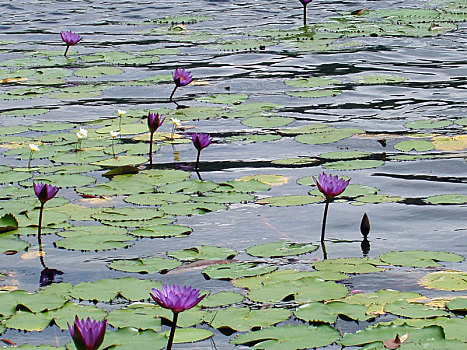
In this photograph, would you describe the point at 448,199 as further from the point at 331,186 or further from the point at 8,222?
the point at 8,222

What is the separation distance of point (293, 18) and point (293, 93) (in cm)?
491

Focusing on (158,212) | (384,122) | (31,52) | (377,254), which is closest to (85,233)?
(158,212)

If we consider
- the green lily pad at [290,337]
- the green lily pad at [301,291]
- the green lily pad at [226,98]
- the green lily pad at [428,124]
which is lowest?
the green lily pad at [290,337]

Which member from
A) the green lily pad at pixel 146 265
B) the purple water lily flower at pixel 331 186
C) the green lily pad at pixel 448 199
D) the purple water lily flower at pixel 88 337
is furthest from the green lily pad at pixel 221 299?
the green lily pad at pixel 448 199

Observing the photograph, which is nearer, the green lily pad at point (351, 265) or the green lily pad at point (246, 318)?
the green lily pad at point (246, 318)

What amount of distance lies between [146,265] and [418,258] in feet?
3.48

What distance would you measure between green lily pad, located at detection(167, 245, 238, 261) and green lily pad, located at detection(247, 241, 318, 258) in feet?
0.30

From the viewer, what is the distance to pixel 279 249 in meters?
3.52

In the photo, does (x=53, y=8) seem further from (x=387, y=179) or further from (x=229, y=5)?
(x=387, y=179)

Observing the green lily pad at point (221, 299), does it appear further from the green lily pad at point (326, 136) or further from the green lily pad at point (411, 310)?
the green lily pad at point (326, 136)

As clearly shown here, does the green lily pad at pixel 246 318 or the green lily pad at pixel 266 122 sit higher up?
the green lily pad at pixel 266 122

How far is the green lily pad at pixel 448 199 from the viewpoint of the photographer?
13.3ft

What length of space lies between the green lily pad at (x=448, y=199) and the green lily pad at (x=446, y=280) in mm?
907

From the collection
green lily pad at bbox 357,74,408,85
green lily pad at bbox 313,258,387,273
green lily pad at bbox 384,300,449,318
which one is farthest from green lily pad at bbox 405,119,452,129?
green lily pad at bbox 384,300,449,318
